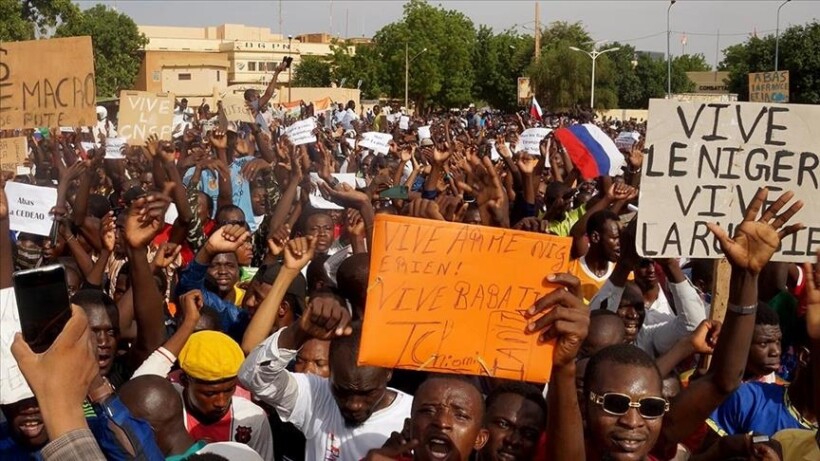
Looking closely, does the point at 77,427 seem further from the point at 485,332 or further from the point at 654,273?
the point at 654,273

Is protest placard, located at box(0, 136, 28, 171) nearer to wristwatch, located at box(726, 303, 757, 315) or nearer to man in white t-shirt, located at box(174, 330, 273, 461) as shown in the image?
man in white t-shirt, located at box(174, 330, 273, 461)

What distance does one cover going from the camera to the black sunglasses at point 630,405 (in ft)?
10.7

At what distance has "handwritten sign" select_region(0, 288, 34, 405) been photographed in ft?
9.00

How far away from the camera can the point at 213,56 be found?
84.9m

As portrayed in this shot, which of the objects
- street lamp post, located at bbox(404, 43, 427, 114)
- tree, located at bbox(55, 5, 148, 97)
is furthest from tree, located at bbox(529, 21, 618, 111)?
tree, located at bbox(55, 5, 148, 97)

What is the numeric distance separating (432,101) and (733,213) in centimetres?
6074

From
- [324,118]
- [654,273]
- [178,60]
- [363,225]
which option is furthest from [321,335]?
[178,60]

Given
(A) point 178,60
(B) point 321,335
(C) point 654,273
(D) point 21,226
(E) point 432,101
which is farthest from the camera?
(A) point 178,60

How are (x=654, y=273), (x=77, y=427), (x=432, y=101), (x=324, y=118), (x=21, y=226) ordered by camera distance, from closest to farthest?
(x=77, y=427) → (x=654, y=273) → (x=21, y=226) → (x=324, y=118) → (x=432, y=101)

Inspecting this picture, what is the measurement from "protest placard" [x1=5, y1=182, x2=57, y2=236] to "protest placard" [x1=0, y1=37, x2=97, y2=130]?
49 cm

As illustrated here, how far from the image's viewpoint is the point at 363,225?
6.02 meters

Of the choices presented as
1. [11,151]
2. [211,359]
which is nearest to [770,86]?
[11,151]

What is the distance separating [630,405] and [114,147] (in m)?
8.35

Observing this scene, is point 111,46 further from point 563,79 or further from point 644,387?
point 644,387
